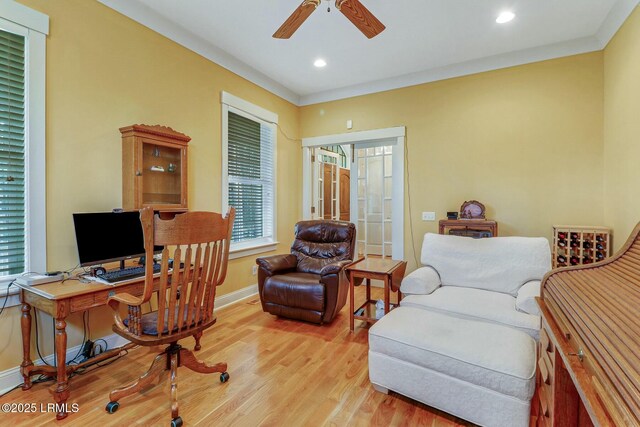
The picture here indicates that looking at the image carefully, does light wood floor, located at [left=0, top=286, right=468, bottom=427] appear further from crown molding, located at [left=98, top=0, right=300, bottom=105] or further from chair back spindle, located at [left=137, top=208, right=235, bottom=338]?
crown molding, located at [left=98, top=0, right=300, bottom=105]

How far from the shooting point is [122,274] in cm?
217

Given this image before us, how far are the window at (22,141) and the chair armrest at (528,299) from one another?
3376 mm

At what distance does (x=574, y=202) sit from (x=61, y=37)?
490 cm

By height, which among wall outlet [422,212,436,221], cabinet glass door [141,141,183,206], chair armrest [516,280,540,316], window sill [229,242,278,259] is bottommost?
chair armrest [516,280,540,316]

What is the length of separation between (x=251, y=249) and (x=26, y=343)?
2233mm

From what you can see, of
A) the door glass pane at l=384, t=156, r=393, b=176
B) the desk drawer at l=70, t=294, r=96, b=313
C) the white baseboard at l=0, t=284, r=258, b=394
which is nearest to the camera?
the desk drawer at l=70, t=294, r=96, b=313

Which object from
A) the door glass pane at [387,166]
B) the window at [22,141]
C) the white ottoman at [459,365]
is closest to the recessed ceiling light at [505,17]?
the door glass pane at [387,166]

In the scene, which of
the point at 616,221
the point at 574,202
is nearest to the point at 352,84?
the point at 574,202

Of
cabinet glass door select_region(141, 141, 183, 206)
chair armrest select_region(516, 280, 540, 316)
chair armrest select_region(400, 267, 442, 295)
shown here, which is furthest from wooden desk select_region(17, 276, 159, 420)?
chair armrest select_region(516, 280, 540, 316)

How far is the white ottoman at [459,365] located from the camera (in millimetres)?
1495

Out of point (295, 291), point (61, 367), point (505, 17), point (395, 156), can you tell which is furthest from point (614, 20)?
point (61, 367)

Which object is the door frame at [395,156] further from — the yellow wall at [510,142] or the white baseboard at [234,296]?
the white baseboard at [234,296]

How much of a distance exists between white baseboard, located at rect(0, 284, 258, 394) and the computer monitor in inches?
29.1

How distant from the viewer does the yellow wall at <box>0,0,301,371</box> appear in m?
2.16
